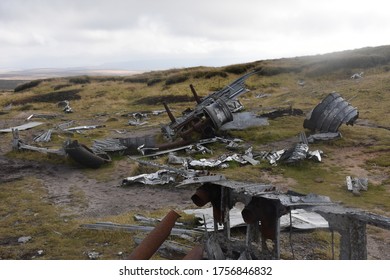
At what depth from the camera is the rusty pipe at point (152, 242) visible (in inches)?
287

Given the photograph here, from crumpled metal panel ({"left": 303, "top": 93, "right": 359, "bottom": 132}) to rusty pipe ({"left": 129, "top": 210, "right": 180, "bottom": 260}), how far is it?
18082 mm

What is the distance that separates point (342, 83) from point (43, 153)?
3286 cm

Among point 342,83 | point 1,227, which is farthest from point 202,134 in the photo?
point 342,83

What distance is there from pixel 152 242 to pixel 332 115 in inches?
734

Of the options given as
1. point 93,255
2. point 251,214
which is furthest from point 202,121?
point 251,214

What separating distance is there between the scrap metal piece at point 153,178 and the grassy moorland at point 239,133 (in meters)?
1.32

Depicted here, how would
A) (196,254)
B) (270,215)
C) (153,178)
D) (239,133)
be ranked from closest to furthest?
1. (270,215)
2. (196,254)
3. (153,178)
4. (239,133)

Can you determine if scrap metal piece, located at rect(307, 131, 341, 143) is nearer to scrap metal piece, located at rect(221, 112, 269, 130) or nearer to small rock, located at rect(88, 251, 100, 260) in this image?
→ scrap metal piece, located at rect(221, 112, 269, 130)

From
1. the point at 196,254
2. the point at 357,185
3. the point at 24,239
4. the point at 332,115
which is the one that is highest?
the point at 332,115

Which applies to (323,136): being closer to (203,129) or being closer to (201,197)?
(203,129)

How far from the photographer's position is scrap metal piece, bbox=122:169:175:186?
17.1 metres

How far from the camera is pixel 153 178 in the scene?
17391 mm

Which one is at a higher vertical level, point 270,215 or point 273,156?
point 270,215
